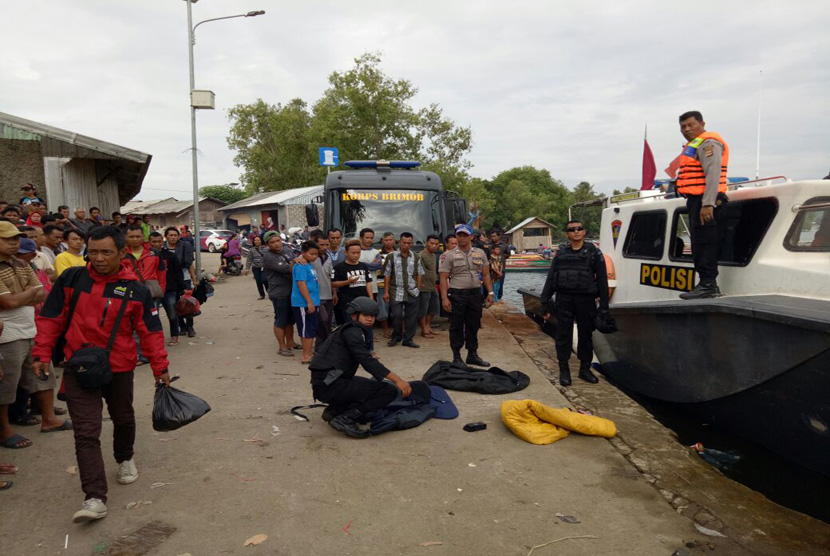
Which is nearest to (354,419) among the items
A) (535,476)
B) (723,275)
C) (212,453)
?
(212,453)

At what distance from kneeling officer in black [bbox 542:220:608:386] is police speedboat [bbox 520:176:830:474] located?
0.44 m

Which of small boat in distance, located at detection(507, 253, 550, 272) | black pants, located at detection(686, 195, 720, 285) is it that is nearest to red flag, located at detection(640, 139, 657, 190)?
black pants, located at detection(686, 195, 720, 285)

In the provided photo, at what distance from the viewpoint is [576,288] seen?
625 cm

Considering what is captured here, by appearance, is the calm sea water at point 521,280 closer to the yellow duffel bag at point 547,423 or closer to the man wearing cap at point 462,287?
the man wearing cap at point 462,287

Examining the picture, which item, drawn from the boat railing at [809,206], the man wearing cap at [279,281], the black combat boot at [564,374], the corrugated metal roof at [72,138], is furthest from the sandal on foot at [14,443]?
the corrugated metal roof at [72,138]

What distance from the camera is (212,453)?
4.35 m

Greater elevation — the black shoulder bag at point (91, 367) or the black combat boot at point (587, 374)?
the black shoulder bag at point (91, 367)

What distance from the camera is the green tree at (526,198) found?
75.8 meters

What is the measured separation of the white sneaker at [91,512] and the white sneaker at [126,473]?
1.60 feet

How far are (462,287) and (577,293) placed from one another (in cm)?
141

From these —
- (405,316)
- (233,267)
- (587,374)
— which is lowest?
(587,374)

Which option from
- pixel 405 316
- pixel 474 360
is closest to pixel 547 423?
pixel 474 360

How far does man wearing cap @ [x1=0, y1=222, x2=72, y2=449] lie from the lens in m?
3.94

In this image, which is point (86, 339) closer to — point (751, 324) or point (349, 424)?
point (349, 424)
